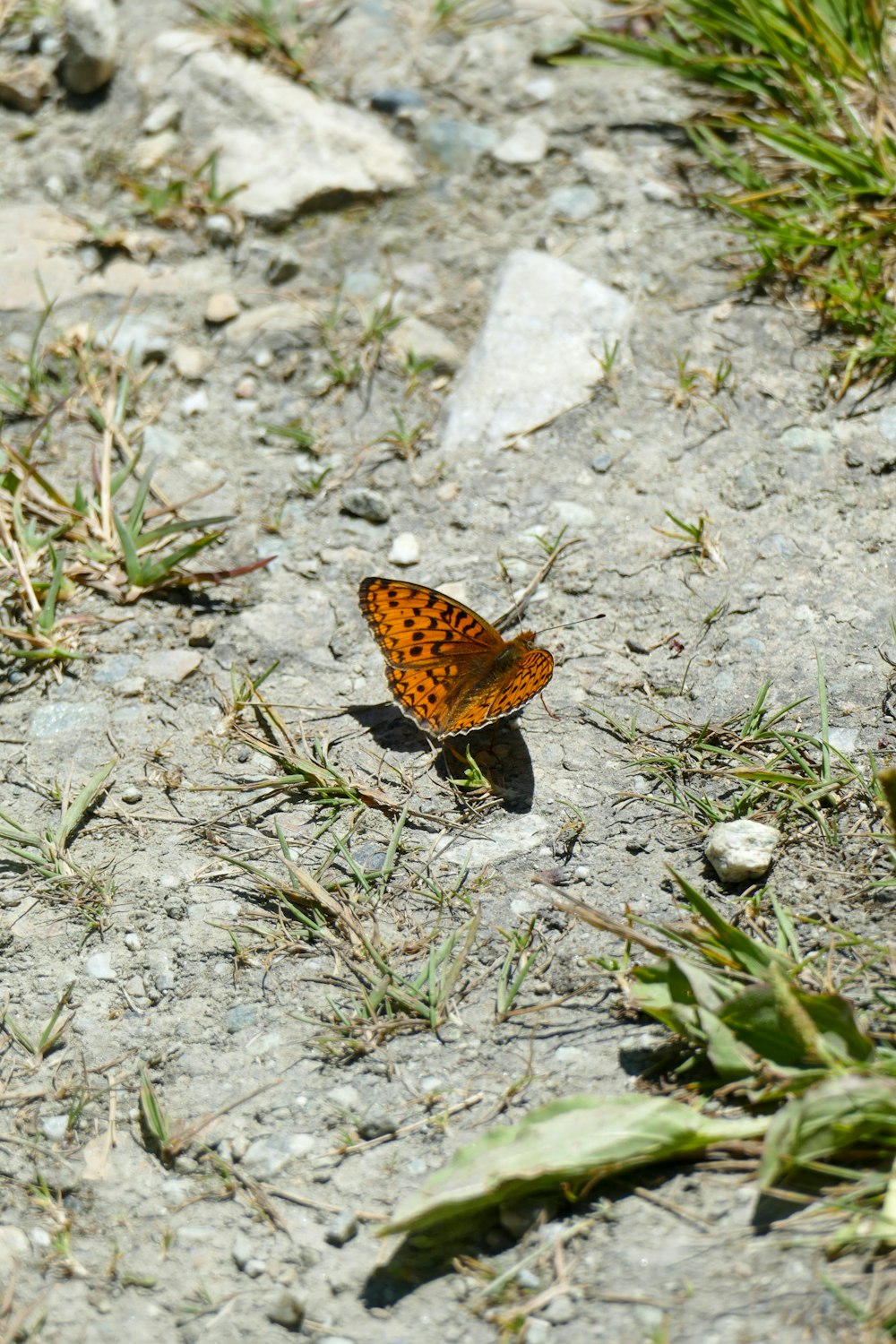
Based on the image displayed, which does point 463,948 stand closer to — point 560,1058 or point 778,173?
point 560,1058

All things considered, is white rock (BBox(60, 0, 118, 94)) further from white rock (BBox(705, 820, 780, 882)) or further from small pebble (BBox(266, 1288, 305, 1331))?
small pebble (BBox(266, 1288, 305, 1331))

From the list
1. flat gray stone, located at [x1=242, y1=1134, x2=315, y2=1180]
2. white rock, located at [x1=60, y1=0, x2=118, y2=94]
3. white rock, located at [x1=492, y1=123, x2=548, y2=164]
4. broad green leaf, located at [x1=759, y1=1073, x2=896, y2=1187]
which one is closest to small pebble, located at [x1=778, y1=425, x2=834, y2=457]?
white rock, located at [x1=492, y1=123, x2=548, y2=164]

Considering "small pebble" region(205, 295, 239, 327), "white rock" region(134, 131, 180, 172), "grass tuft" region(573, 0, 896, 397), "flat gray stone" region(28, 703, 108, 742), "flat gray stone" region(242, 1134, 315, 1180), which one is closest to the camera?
"flat gray stone" region(242, 1134, 315, 1180)

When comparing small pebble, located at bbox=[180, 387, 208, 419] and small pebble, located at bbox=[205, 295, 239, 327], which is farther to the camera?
small pebble, located at bbox=[205, 295, 239, 327]

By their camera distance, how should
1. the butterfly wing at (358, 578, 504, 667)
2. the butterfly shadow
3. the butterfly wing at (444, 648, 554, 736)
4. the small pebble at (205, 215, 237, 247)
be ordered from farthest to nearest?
the small pebble at (205, 215, 237, 247)
the butterfly wing at (358, 578, 504, 667)
the butterfly shadow
the butterfly wing at (444, 648, 554, 736)

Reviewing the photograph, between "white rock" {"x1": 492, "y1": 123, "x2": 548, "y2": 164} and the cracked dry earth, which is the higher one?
"white rock" {"x1": 492, "y1": 123, "x2": 548, "y2": 164}

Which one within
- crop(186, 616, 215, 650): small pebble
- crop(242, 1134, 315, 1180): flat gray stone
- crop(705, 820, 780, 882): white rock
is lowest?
crop(242, 1134, 315, 1180): flat gray stone

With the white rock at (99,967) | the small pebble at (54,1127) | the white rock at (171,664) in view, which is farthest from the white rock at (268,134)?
the small pebble at (54,1127)
